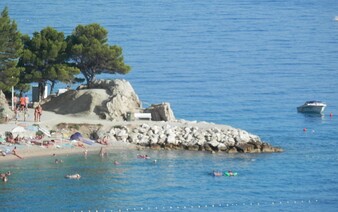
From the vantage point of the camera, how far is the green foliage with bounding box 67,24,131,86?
112938 millimetres

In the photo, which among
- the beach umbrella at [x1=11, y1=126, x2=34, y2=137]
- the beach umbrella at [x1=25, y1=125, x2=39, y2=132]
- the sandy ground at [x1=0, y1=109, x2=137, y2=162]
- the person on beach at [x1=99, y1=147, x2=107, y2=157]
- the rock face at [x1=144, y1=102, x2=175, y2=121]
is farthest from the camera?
the rock face at [x1=144, y1=102, x2=175, y2=121]

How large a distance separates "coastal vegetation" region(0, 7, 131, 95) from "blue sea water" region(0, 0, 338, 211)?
432 inches

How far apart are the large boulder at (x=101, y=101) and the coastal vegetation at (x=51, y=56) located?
1863 mm

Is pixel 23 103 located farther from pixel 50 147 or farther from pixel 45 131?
pixel 50 147

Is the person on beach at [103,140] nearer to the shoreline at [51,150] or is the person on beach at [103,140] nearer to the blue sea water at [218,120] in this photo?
the shoreline at [51,150]

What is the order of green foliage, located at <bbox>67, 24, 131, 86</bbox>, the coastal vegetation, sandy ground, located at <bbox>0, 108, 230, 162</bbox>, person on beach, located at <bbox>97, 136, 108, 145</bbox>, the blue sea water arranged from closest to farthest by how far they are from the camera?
the blue sea water < sandy ground, located at <bbox>0, 108, 230, 162</bbox> < person on beach, located at <bbox>97, 136, 108, 145</bbox> < the coastal vegetation < green foliage, located at <bbox>67, 24, 131, 86</bbox>

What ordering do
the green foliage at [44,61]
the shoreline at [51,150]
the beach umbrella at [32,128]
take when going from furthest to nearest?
the green foliage at [44,61]
the beach umbrella at [32,128]
the shoreline at [51,150]

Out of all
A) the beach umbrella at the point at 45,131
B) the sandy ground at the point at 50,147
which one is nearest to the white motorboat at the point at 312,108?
the sandy ground at the point at 50,147

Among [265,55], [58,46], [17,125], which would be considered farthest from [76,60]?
[265,55]

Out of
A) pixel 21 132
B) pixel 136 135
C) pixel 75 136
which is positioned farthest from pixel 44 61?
pixel 136 135

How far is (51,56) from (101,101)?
6102mm

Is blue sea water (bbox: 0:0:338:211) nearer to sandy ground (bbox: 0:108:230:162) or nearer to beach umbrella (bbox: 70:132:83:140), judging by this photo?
sandy ground (bbox: 0:108:230:162)

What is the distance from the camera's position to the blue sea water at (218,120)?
91875 mm

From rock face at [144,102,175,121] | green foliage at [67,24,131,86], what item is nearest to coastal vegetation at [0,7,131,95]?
green foliage at [67,24,131,86]
